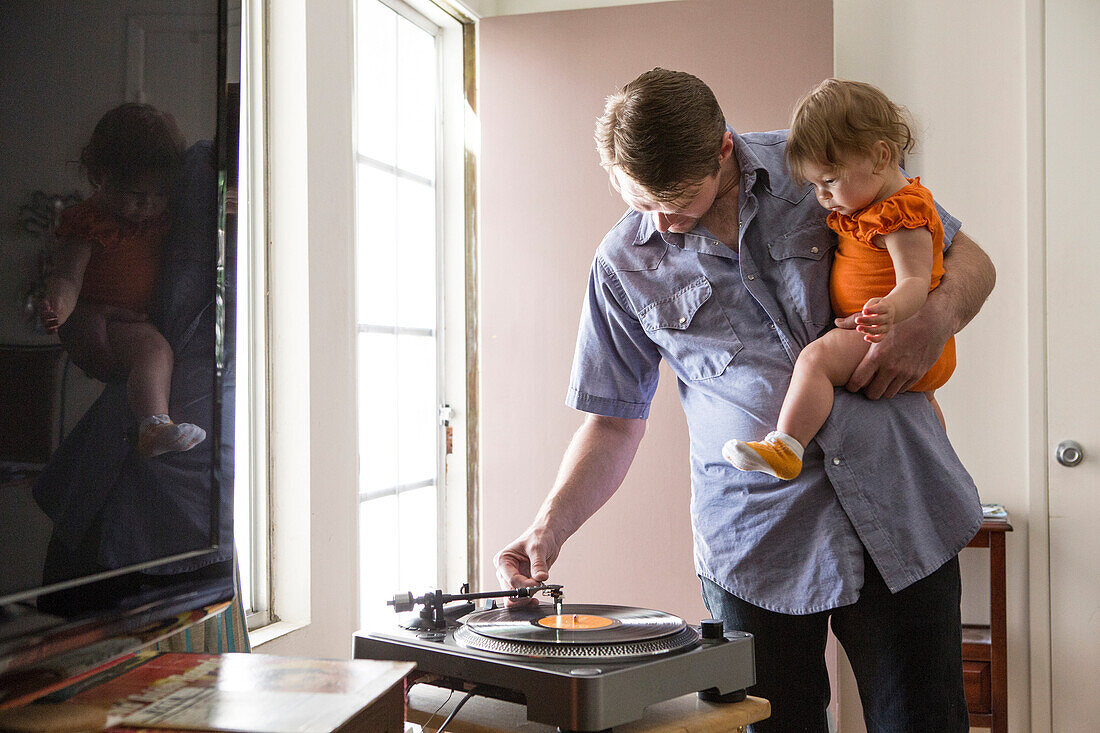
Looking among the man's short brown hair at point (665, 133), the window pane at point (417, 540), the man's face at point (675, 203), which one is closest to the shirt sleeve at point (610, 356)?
the man's face at point (675, 203)

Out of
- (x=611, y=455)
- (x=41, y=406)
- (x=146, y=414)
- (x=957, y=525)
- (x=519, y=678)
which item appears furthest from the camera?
(x=611, y=455)

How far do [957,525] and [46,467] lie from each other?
45.4 inches

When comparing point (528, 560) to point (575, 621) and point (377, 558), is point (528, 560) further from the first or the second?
point (377, 558)

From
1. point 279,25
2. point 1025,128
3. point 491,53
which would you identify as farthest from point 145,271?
point 1025,128

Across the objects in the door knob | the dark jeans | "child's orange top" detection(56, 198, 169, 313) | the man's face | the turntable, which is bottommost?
the dark jeans

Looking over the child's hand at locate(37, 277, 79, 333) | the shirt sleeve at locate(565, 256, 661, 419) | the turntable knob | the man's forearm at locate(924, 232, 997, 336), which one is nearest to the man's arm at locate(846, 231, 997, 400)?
the man's forearm at locate(924, 232, 997, 336)

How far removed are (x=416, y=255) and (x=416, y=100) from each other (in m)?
0.44

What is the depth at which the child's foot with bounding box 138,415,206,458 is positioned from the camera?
28.5 inches

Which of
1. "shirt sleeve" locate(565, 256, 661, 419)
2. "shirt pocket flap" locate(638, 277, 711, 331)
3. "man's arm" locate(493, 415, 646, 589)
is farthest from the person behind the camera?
"shirt sleeve" locate(565, 256, 661, 419)

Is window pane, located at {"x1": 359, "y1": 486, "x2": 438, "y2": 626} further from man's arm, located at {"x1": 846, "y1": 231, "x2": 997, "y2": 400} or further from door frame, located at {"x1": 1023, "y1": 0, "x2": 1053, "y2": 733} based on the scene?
door frame, located at {"x1": 1023, "y1": 0, "x2": 1053, "y2": 733}

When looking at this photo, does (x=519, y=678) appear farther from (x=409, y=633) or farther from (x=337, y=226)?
(x=337, y=226)

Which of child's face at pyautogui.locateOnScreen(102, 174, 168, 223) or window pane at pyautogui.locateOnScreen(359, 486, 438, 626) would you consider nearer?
child's face at pyautogui.locateOnScreen(102, 174, 168, 223)

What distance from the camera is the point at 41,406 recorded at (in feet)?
2.03

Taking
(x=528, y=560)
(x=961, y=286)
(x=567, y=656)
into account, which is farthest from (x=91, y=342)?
(x=961, y=286)
